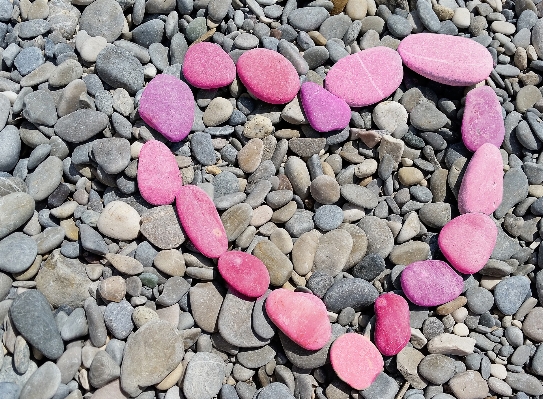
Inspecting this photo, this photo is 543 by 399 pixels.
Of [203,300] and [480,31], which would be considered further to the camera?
[480,31]

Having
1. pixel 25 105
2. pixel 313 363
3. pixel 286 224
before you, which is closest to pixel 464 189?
pixel 286 224

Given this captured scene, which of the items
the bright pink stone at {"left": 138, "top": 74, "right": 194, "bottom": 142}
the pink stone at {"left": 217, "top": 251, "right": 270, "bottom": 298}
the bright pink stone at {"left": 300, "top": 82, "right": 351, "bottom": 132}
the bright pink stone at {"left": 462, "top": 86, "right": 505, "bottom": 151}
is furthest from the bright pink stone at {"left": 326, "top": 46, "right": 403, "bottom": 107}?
the pink stone at {"left": 217, "top": 251, "right": 270, "bottom": 298}

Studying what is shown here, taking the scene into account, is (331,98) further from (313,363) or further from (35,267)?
(35,267)

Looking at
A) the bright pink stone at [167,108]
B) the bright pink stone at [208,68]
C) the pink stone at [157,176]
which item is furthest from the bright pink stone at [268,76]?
the pink stone at [157,176]

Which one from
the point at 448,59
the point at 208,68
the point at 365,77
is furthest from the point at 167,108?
the point at 448,59

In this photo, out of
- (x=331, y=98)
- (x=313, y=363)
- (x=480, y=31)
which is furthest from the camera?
(x=480, y=31)

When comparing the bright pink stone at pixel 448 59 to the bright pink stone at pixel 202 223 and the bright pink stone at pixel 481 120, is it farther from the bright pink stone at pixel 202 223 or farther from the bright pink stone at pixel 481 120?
the bright pink stone at pixel 202 223

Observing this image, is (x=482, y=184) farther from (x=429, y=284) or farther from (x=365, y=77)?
(x=365, y=77)
